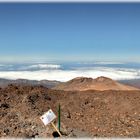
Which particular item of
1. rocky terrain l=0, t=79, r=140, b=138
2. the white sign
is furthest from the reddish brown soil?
the white sign

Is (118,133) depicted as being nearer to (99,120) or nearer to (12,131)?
(99,120)

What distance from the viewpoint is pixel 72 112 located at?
31.3m

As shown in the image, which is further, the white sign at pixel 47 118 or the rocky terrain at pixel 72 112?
the rocky terrain at pixel 72 112

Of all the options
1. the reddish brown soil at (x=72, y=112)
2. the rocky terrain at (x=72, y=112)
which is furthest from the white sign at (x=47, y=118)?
the reddish brown soil at (x=72, y=112)

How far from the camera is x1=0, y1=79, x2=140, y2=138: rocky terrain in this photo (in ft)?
89.9

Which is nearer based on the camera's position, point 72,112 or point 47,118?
point 47,118

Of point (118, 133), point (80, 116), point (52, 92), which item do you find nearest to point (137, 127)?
point (118, 133)

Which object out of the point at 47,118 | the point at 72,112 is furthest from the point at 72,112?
the point at 47,118

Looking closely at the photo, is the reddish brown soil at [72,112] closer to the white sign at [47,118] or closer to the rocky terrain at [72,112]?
the rocky terrain at [72,112]

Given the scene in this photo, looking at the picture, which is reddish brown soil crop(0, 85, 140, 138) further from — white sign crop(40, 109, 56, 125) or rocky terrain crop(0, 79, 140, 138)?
white sign crop(40, 109, 56, 125)

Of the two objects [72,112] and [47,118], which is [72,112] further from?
[47,118]

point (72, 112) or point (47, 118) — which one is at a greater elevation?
point (47, 118)

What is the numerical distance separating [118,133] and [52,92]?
8339 millimetres

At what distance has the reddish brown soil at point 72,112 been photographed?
2742cm
